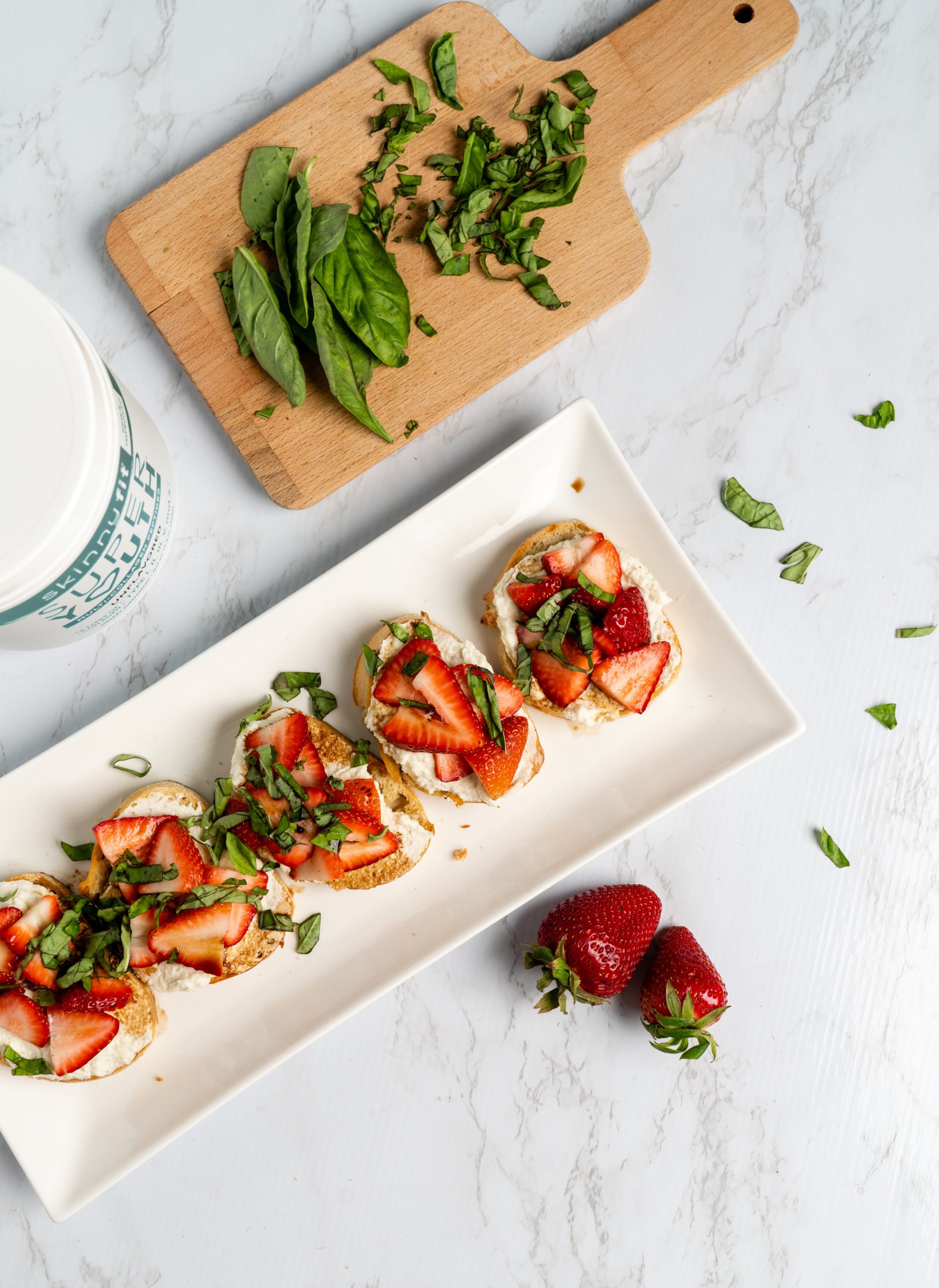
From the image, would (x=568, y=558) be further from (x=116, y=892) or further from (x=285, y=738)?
(x=116, y=892)

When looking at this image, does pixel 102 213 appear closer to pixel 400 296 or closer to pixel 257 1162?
pixel 400 296

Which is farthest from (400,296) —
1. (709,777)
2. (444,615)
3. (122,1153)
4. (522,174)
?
(122,1153)

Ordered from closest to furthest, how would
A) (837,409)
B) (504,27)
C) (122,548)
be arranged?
(122,548)
(504,27)
(837,409)

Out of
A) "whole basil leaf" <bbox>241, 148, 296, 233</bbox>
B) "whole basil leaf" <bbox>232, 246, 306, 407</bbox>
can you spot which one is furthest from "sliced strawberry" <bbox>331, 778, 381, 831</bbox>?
"whole basil leaf" <bbox>241, 148, 296, 233</bbox>

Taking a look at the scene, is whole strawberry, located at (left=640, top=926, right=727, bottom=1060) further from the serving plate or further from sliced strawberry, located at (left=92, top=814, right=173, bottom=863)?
sliced strawberry, located at (left=92, top=814, right=173, bottom=863)

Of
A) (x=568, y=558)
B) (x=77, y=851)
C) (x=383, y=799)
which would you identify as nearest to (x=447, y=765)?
(x=383, y=799)

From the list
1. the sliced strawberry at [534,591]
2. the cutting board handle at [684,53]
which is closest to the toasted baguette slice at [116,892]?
the sliced strawberry at [534,591]
